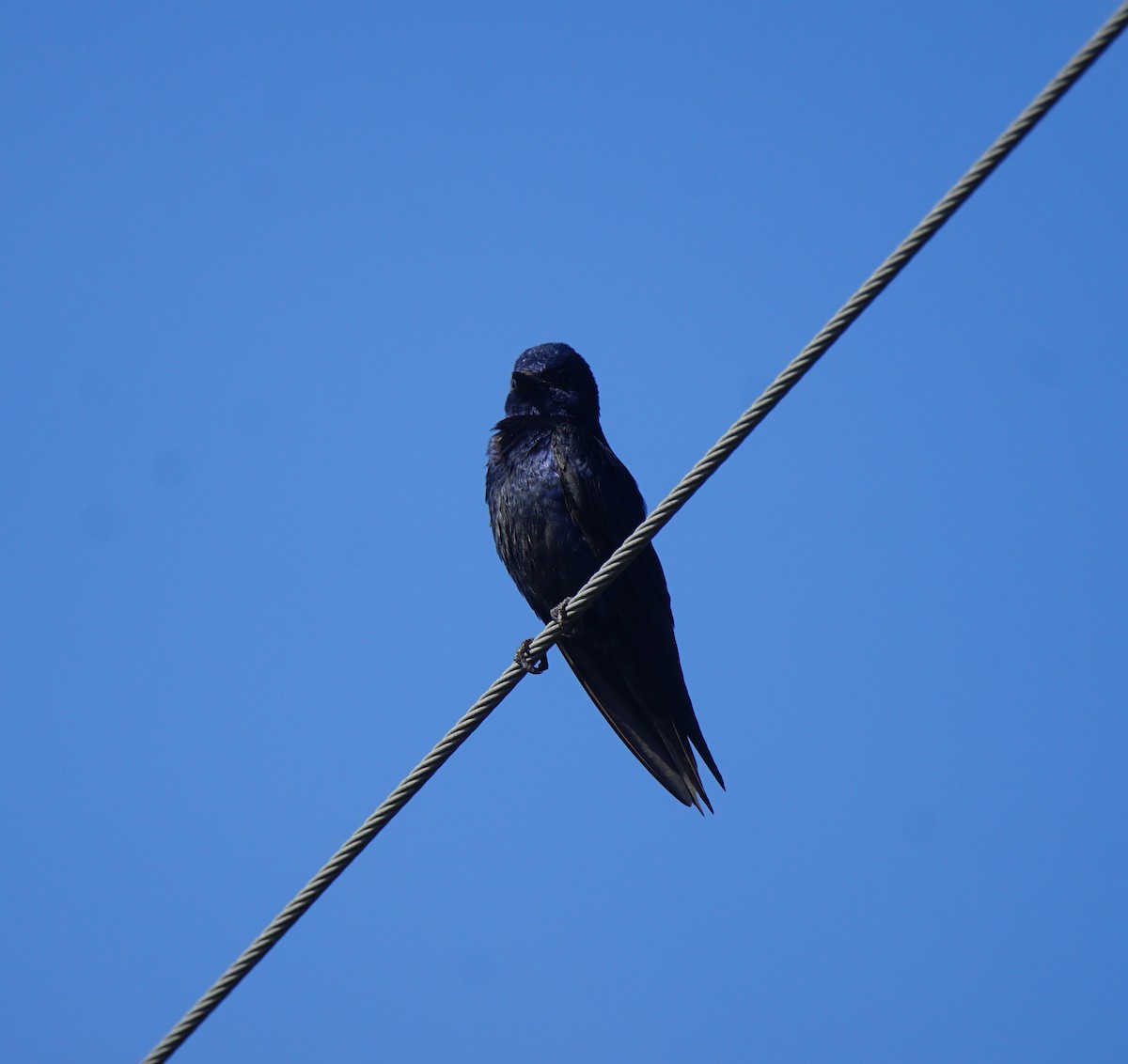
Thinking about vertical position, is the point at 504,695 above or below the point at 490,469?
below

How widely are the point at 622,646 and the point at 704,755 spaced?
2.21 ft

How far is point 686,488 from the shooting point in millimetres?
3748

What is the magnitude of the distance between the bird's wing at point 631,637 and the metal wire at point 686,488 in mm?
1988

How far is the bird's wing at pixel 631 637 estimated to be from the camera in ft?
20.9

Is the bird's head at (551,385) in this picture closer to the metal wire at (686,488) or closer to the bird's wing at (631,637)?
the bird's wing at (631,637)

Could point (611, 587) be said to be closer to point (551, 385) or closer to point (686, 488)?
point (551, 385)

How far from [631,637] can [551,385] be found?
161cm

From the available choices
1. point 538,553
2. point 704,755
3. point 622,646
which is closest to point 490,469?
point 538,553

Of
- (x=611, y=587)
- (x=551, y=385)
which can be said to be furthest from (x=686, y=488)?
(x=551, y=385)

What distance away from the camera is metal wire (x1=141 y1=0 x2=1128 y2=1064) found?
114 inches

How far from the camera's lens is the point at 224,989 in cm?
351

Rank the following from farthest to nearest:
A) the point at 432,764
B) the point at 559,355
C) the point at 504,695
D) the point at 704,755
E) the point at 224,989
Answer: the point at 559,355 < the point at 704,755 < the point at 504,695 < the point at 432,764 < the point at 224,989

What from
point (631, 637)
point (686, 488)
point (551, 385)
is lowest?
point (686, 488)

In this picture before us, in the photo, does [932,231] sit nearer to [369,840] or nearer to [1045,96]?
[1045,96]
